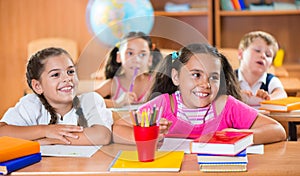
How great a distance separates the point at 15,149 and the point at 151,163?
1.31 ft

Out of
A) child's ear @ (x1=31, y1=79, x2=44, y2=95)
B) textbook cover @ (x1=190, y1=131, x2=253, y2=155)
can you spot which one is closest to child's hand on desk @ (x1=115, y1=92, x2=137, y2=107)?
child's ear @ (x1=31, y1=79, x2=44, y2=95)

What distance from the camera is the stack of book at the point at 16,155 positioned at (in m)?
1.70

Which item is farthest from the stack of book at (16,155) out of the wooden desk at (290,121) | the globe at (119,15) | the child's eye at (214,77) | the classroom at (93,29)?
the globe at (119,15)

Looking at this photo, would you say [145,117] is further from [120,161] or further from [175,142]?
[175,142]

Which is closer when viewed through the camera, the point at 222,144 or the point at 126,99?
the point at 222,144

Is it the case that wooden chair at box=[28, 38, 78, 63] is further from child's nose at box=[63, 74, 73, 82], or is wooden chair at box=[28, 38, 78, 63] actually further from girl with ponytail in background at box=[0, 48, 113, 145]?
child's nose at box=[63, 74, 73, 82]

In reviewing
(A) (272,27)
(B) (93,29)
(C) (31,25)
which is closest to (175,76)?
(A) (272,27)

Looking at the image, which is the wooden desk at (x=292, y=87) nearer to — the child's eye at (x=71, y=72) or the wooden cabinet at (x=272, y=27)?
the wooden cabinet at (x=272, y=27)

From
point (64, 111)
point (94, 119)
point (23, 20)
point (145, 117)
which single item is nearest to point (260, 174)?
point (145, 117)

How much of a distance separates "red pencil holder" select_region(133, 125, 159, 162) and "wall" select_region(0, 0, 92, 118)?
4109mm

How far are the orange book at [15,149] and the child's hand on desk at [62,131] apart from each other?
0.23 metres

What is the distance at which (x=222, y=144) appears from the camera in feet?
5.43

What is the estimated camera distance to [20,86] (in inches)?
231

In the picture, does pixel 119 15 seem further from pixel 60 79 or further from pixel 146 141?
pixel 146 141
